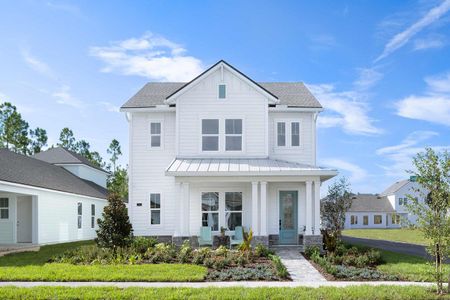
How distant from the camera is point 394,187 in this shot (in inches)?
2889

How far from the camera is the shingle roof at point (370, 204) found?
233 feet

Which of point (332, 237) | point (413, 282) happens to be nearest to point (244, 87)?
point (332, 237)

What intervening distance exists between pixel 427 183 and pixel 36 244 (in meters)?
19.7

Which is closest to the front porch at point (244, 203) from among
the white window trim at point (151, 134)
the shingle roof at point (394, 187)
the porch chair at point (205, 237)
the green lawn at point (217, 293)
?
the porch chair at point (205, 237)

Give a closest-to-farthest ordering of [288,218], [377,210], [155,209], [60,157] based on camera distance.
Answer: [288,218], [155,209], [60,157], [377,210]

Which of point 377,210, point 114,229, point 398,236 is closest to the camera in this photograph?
point 114,229

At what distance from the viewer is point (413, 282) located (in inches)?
514

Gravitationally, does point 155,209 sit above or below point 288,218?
above

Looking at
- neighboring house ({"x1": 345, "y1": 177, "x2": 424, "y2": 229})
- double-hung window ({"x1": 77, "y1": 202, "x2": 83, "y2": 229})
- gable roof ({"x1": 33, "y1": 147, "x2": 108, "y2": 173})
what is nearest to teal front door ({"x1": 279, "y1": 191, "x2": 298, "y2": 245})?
double-hung window ({"x1": 77, "y1": 202, "x2": 83, "y2": 229})

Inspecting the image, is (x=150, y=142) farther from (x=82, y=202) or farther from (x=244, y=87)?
(x=82, y=202)

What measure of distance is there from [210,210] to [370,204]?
56.7m

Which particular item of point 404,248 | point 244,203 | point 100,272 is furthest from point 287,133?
point 100,272

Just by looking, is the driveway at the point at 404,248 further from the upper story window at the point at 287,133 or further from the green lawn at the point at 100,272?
the green lawn at the point at 100,272

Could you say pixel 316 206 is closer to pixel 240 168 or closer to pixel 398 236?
pixel 240 168
